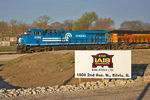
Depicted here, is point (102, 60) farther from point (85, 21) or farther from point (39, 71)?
point (85, 21)

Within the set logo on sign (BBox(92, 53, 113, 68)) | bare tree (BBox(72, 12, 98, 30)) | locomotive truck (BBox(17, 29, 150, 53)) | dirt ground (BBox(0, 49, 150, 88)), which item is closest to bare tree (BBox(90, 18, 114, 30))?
bare tree (BBox(72, 12, 98, 30))

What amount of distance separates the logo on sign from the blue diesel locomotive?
1606cm

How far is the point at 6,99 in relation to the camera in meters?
6.81

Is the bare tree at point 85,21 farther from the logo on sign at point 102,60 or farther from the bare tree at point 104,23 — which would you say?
the logo on sign at point 102,60

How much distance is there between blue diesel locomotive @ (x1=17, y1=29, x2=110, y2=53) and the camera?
24753mm

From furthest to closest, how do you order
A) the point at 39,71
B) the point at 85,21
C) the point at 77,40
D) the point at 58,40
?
the point at 85,21 < the point at 77,40 < the point at 58,40 < the point at 39,71

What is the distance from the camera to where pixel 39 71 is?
1541cm

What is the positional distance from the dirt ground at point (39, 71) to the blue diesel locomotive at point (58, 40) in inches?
210

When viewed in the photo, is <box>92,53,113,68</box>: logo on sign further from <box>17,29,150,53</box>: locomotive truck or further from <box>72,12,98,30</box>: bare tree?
<box>72,12,98,30</box>: bare tree

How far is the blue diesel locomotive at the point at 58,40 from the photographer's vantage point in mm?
24753

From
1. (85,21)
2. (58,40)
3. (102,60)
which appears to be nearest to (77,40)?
(58,40)

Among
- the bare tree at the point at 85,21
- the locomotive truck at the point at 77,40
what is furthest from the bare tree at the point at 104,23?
the locomotive truck at the point at 77,40

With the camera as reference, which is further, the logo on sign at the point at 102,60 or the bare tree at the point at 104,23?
the bare tree at the point at 104,23

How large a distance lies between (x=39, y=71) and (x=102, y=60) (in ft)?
24.3
